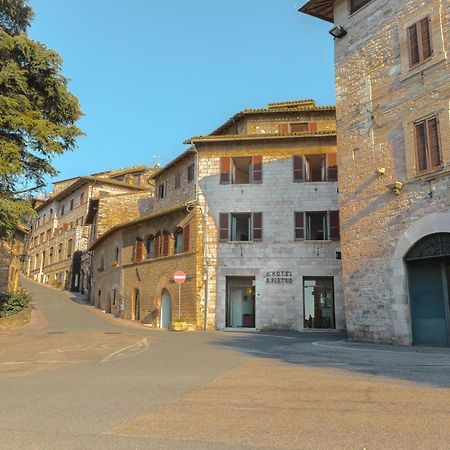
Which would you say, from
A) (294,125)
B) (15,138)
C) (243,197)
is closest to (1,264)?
(15,138)

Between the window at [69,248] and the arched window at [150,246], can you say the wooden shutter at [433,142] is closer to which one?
the arched window at [150,246]

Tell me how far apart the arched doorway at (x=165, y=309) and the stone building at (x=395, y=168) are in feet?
38.7

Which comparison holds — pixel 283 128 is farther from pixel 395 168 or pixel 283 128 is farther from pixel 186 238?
pixel 395 168

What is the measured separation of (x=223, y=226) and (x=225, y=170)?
2.98 m

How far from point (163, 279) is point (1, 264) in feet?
30.0

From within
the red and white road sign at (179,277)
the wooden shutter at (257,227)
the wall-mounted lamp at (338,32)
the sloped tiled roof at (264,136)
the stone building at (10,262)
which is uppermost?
the wall-mounted lamp at (338,32)

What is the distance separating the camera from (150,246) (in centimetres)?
2808

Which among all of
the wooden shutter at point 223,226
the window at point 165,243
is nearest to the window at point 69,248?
the window at point 165,243

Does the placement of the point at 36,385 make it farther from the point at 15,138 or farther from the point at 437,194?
the point at 15,138

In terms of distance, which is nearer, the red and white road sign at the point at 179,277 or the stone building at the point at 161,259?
the red and white road sign at the point at 179,277

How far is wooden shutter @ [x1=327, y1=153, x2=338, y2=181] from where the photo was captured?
76.2 ft

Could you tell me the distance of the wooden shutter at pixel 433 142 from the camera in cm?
1330

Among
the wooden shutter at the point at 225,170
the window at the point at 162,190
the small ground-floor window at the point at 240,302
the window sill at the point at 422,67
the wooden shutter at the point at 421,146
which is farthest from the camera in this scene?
the window at the point at 162,190

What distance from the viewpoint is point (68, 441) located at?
14.7 ft
